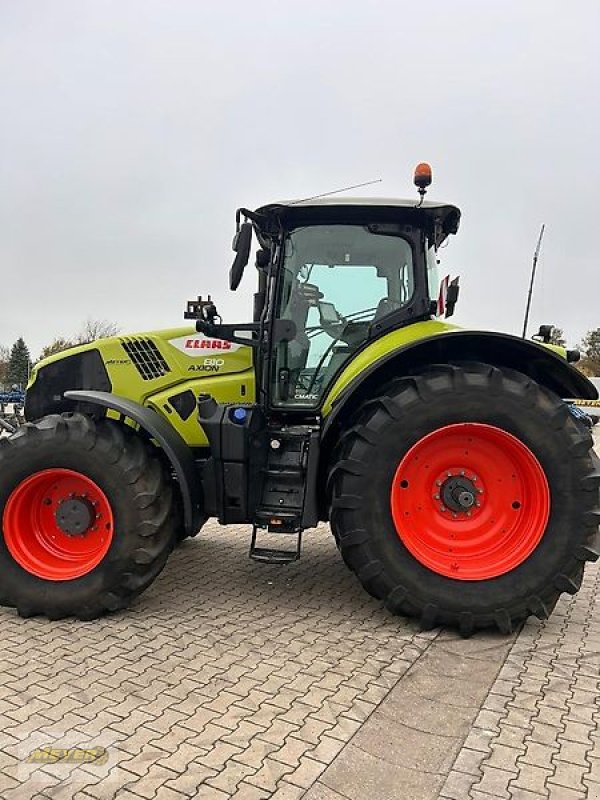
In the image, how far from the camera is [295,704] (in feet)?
9.79

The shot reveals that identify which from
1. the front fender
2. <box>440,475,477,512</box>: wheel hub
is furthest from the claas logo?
<box>440,475,477,512</box>: wheel hub

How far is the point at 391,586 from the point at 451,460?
0.84 metres

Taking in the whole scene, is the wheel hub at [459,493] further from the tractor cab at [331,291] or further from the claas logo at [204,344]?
the claas logo at [204,344]

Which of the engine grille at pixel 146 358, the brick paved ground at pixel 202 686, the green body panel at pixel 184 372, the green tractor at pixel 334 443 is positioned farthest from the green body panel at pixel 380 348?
the brick paved ground at pixel 202 686

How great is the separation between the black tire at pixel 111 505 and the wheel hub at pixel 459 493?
1.72 m

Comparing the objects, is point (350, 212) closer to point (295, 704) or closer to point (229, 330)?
point (229, 330)

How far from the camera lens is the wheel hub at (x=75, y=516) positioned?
416 centimetres

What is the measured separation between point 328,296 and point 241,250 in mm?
722

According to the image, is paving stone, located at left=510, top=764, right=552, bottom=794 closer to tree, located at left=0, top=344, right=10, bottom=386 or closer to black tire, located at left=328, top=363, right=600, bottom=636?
black tire, located at left=328, top=363, right=600, bottom=636

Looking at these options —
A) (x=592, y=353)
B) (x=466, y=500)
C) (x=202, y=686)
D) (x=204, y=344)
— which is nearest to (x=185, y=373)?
(x=204, y=344)

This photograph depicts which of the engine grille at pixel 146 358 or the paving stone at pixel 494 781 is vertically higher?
the engine grille at pixel 146 358

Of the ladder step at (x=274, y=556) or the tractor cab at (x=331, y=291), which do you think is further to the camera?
the tractor cab at (x=331, y=291)

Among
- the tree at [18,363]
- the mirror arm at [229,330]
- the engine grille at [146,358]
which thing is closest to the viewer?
the mirror arm at [229,330]

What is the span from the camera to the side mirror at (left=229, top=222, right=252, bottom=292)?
402cm
